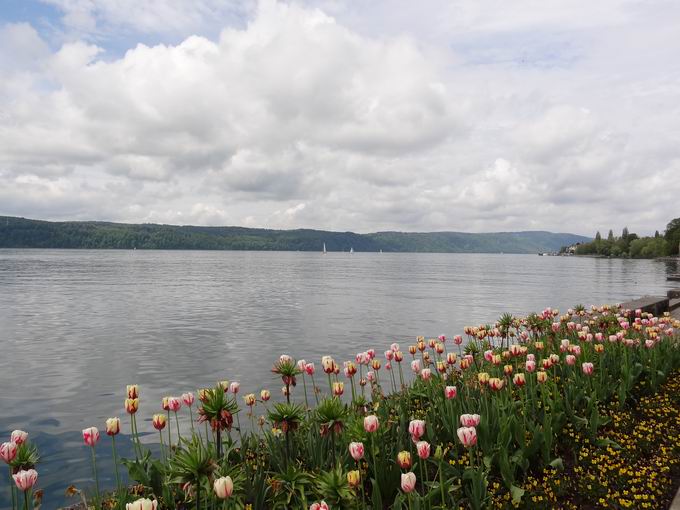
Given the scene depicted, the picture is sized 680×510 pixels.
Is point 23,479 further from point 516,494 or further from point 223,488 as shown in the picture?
point 516,494

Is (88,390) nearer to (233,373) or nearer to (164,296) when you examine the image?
(233,373)

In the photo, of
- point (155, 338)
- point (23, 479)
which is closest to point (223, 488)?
point (23, 479)

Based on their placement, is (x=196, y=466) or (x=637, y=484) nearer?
(x=196, y=466)

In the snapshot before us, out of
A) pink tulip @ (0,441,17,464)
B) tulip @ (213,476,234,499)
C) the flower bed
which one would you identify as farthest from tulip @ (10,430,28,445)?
tulip @ (213,476,234,499)

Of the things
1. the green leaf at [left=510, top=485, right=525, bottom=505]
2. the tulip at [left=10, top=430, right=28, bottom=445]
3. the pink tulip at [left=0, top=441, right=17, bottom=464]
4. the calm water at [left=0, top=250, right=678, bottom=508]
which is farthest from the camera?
the calm water at [left=0, top=250, right=678, bottom=508]

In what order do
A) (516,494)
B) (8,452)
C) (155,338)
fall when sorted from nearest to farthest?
1. (8,452)
2. (516,494)
3. (155,338)

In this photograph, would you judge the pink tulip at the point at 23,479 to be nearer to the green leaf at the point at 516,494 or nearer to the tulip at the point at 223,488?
Result: the tulip at the point at 223,488

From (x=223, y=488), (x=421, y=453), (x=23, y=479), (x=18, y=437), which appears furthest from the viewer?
(x=18, y=437)

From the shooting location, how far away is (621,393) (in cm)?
945

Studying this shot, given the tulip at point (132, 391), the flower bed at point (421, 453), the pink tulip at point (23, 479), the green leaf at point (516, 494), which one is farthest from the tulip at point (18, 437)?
the green leaf at point (516, 494)

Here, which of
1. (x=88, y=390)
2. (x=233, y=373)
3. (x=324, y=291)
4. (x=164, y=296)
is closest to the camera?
(x=88, y=390)

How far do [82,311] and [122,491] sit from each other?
117 feet

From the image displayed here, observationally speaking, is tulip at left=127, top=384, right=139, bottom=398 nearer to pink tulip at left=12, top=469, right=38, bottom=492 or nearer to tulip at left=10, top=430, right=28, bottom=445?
tulip at left=10, top=430, right=28, bottom=445

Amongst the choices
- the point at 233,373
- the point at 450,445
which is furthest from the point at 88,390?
the point at 450,445
